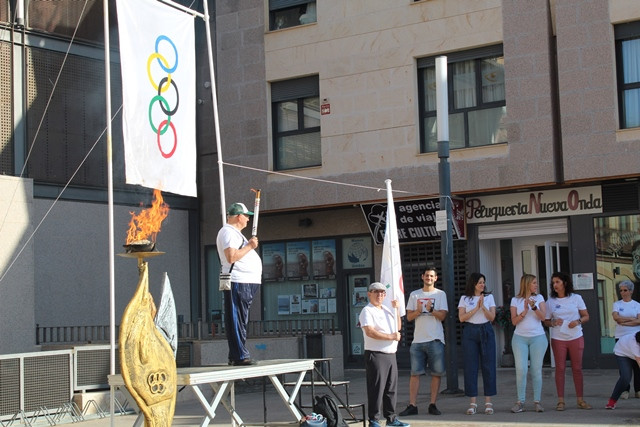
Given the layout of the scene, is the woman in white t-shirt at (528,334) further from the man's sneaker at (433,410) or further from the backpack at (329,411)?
the backpack at (329,411)

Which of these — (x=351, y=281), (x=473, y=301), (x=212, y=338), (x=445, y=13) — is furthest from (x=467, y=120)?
(x=473, y=301)

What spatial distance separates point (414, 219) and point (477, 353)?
8816 mm

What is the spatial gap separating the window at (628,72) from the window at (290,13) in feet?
23.5

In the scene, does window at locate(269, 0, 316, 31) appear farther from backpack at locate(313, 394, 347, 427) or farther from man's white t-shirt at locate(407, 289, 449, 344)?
backpack at locate(313, 394, 347, 427)

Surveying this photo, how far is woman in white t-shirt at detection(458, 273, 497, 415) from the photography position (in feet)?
42.2

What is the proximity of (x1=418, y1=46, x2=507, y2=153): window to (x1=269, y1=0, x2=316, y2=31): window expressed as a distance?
3.29 m

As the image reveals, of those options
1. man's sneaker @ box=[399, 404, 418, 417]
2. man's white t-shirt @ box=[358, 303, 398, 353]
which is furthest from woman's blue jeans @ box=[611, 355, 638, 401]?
man's white t-shirt @ box=[358, 303, 398, 353]

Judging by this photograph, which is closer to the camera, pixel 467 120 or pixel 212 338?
pixel 212 338

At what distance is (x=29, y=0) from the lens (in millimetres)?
20812

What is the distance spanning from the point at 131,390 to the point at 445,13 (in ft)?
47.6

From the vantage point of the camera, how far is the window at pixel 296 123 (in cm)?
2289

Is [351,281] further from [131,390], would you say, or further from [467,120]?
[131,390]

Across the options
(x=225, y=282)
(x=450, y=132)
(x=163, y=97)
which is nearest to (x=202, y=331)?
(x=163, y=97)

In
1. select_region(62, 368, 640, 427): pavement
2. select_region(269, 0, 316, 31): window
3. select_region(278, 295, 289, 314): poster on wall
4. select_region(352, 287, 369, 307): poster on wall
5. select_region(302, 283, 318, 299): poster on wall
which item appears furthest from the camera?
select_region(278, 295, 289, 314): poster on wall
